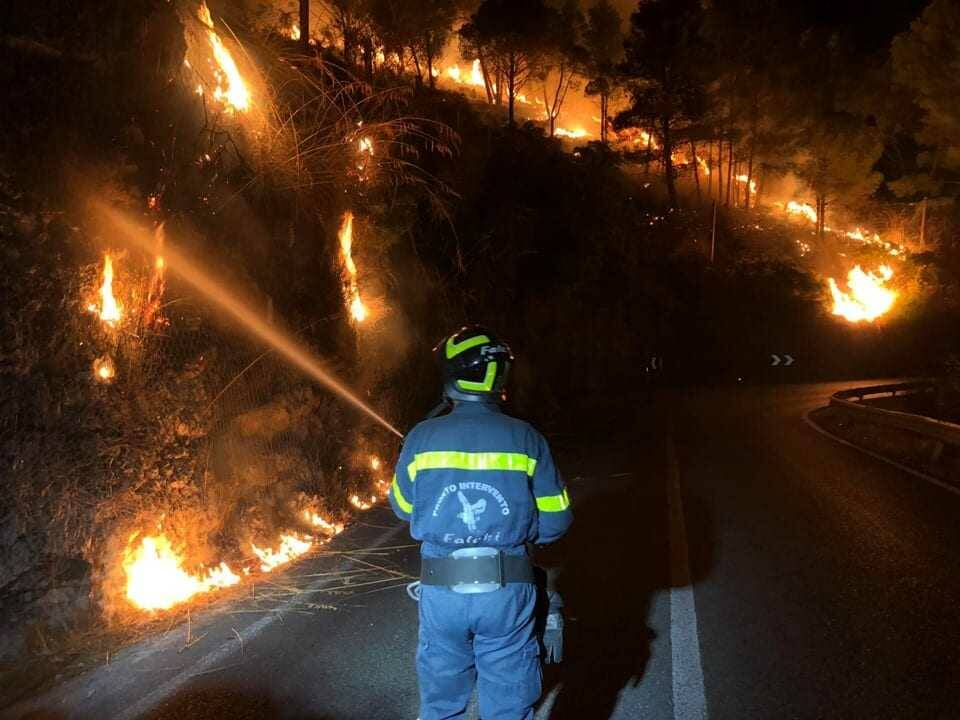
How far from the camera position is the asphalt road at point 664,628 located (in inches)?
161

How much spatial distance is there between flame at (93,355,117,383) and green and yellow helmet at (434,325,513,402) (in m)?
3.96

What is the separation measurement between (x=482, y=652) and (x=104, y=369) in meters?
4.40

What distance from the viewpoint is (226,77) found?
831cm

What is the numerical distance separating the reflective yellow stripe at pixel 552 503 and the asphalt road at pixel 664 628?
5.21 ft

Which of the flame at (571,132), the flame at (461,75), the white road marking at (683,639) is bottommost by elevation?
the white road marking at (683,639)

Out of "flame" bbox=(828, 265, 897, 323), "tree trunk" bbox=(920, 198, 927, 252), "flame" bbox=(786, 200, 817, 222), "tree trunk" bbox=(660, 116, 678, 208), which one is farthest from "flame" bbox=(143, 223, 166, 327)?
"flame" bbox=(786, 200, 817, 222)

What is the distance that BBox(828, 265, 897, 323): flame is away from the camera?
131 ft

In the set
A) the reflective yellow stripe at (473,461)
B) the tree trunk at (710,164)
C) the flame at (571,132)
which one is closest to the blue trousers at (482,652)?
the reflective yellow stripe at (473,461)

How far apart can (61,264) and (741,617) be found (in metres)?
5.72

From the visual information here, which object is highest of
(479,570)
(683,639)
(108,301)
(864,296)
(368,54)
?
(368,54)

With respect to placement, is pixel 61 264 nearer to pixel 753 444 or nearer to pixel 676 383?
pixel 753 444

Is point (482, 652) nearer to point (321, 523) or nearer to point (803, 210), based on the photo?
point (321, 523)

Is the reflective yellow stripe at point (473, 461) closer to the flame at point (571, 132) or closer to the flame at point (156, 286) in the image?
the flame at point (156, 286)

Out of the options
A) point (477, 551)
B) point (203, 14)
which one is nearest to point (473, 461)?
point (477, 551)
